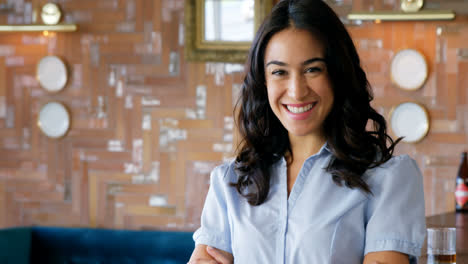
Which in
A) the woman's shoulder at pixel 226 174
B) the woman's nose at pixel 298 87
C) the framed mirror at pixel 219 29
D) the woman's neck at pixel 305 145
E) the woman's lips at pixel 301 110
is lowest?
the woman's shoulder at pixel 226 174

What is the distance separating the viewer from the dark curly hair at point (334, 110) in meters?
1.32

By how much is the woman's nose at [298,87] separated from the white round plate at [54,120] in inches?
100

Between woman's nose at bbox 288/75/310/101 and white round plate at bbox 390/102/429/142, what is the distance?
6.55 ft

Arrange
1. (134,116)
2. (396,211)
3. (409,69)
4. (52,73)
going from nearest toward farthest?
(396,211), (409,69), (134,116), (52,73)

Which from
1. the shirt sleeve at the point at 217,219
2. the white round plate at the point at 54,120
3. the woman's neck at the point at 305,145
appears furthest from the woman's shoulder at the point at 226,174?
the white round plate at the point at 54,120

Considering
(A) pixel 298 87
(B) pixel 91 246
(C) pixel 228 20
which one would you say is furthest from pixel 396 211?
(B) pixel 91 246

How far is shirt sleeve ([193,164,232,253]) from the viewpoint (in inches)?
57.4

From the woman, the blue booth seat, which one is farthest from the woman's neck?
the blue booth seat

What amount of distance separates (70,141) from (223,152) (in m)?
0.96

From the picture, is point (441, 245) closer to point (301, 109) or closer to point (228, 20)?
point (301, 109)

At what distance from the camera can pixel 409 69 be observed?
3172 mm

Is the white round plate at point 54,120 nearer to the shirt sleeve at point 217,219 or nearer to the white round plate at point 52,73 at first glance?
the white round plate at point 52,73

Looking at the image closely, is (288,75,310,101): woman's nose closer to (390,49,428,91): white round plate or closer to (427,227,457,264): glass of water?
(427,227,457,264): glass of water

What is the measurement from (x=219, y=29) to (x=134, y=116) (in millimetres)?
715
